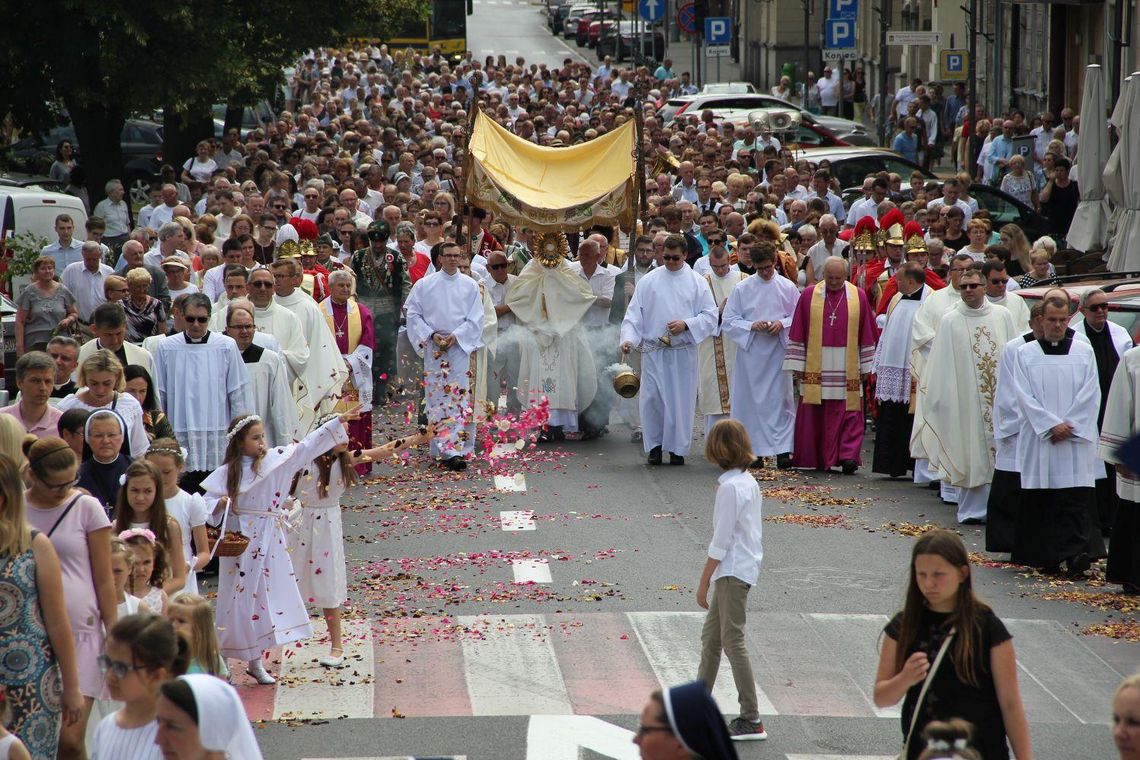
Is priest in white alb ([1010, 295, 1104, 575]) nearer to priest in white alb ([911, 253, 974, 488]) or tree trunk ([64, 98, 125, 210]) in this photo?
priest in white alb ([911, 253, 974, 488])

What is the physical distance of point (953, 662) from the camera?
5.88m

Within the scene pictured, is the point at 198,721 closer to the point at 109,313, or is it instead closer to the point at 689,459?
the point at 109,313

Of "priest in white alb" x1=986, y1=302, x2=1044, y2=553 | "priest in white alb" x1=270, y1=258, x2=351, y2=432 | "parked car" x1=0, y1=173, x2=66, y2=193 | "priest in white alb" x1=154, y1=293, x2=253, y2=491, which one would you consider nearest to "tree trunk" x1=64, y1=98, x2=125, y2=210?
"parked car" x1=0, y1=173, x2=66, y2=193

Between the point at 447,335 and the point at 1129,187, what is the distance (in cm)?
590

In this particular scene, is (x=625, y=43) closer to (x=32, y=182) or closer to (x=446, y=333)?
(x=32, y=182)

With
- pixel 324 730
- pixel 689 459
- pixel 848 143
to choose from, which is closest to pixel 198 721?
pixel 324 730

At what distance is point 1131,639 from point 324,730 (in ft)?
14.6

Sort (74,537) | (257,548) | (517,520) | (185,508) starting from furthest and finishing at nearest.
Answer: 1. (517,520)
2. (257,548)
3. (185,508)
4. (74,537)

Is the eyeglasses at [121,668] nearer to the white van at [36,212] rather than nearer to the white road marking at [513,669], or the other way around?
the white road marking at [513,669]

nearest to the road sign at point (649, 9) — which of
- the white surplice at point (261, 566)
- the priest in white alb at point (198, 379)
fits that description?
the priest in white alb at point (198, 379)

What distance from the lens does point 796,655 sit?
965cm

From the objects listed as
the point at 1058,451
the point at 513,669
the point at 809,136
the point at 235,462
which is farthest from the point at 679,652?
the point at 809,136

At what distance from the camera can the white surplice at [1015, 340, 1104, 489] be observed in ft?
37.5

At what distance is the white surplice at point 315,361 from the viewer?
43.7ft
